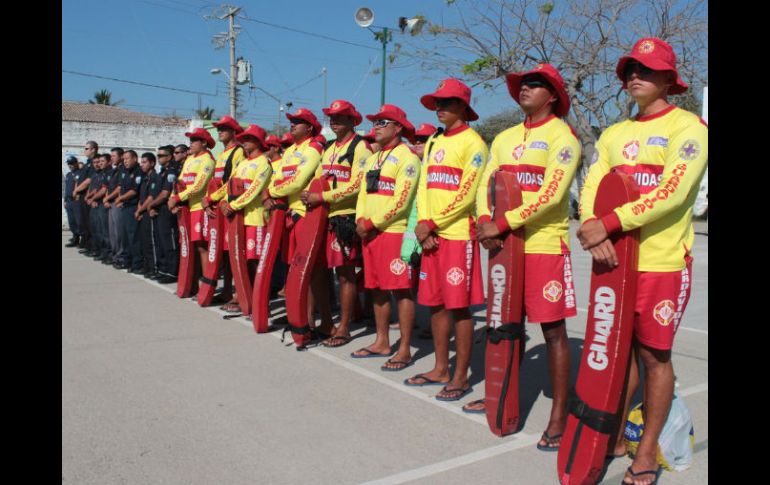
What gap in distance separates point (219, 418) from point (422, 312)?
13.3 feet

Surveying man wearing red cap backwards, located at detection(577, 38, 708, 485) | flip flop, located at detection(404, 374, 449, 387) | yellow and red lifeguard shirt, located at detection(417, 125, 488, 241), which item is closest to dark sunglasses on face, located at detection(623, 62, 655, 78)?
man wearing red cap backwards, located at detection(577, 38, 708, 485)

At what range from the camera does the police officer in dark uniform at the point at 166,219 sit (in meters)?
10.1

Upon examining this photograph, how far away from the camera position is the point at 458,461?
153 inches

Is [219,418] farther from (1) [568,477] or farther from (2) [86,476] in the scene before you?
(1) [568,477]

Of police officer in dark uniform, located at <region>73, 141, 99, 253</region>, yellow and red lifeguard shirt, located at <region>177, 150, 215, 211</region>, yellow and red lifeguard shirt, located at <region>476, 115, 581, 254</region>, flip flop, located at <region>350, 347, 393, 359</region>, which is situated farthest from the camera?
police officer in dark uniform, located at <region>73, 141, 99, 253</region>

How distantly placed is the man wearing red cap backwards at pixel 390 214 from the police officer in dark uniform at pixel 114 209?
7.01 metres

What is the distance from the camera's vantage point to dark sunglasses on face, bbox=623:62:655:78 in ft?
11.4

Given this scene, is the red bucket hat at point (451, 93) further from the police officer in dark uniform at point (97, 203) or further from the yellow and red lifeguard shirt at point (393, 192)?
the police officer in dark uniform at point (97, 203)

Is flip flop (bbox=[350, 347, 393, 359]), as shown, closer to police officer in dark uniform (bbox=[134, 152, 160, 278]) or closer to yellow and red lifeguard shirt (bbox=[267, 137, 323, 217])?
yellow and red lifeguard shirt (bbox=[267, 137, 323, 217])

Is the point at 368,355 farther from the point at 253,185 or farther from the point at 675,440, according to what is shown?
the point at 675,440

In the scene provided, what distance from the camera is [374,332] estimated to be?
23.9 feet

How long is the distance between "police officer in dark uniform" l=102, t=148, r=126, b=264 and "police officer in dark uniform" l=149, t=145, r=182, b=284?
1.56m

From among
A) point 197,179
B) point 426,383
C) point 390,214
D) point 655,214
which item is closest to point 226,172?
point 197,179
